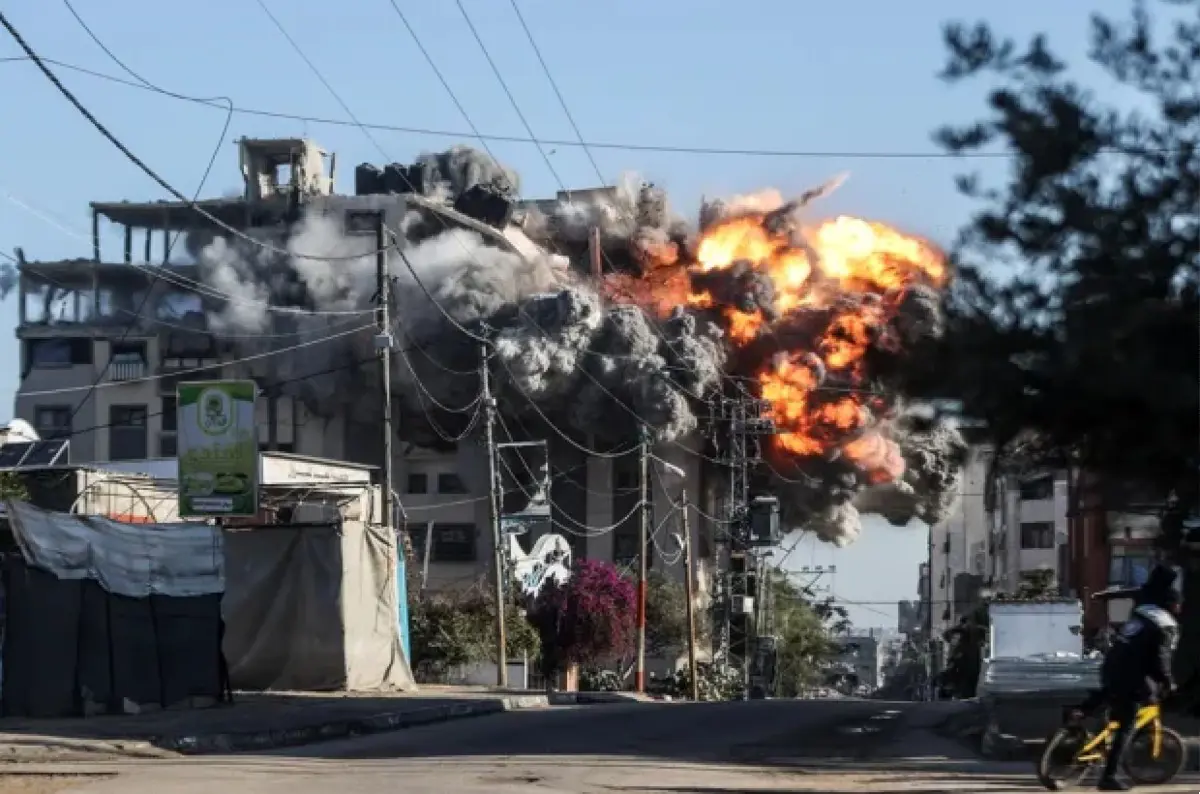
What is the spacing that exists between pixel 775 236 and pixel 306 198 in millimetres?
22046

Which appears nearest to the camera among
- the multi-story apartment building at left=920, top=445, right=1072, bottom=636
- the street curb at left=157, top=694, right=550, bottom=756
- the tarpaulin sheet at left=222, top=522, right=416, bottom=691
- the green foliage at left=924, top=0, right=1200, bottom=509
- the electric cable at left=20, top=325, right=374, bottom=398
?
the green foliage at left=924, top=0, right=1200, bottom=509

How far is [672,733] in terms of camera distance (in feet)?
78.3

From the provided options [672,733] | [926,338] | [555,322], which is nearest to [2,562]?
[672,733]

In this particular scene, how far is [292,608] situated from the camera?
110 ft

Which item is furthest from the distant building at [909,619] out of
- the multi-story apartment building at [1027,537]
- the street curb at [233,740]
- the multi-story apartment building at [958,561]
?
the street curb at [233,740]

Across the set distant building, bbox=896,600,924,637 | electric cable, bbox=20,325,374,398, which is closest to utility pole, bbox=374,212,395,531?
electric cable, bbox=20,325,374,398

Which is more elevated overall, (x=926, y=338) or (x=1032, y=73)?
(x=1032, y=73)

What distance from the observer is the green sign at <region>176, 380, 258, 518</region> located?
102 feet

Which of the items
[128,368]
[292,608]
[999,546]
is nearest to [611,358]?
[128,368]

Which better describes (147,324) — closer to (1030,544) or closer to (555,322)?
(555,322)

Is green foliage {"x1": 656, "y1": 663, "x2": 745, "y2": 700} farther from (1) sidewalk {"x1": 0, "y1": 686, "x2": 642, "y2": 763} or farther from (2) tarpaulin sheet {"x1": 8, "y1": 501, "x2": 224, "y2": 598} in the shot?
(2) tarpaulin sheet {"x1": 8, "y1": 501, "x2": 224, "y2": 598}

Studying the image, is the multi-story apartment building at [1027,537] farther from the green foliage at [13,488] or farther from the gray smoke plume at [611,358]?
the green foliage at [13,488]

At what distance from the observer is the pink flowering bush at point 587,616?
197 feet

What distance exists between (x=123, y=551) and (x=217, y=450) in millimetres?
5727
